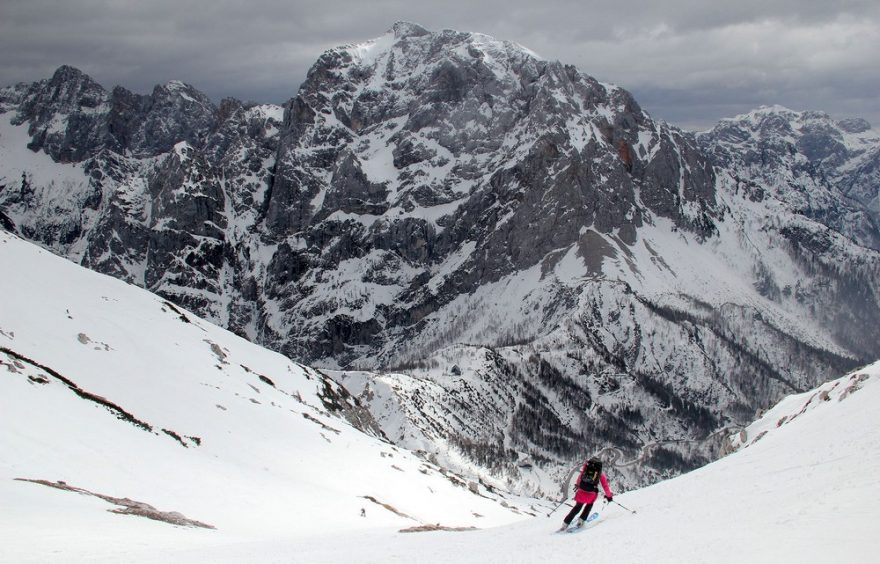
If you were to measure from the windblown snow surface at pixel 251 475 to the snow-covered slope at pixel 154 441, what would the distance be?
0.16 m

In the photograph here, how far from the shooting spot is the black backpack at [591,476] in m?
30.3

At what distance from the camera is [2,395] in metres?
39.0

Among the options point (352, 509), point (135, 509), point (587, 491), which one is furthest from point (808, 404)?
point (135, 509)

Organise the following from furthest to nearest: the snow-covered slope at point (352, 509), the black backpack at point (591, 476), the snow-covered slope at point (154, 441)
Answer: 1. the snow-covered slope at point (154, 441)
2. the black backpack at point (591, 476)
3. the snow-covered slope at point (352, 509)

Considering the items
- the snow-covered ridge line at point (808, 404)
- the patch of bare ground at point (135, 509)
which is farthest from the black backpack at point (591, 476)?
the snow-covered ridge line at point (808, 404)

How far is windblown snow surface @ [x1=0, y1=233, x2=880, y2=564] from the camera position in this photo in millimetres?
24547

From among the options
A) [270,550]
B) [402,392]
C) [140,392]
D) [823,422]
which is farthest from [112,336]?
[402,392]

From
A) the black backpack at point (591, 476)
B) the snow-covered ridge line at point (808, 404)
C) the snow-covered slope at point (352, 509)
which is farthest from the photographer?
the snow-covered ridge line at point (808, 404)

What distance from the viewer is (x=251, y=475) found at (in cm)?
4762

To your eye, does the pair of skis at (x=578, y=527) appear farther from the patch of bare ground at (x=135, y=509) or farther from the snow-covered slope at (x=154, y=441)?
the patch of bare ground at (x=135, y=509)

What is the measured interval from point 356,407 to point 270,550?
78.2 metres

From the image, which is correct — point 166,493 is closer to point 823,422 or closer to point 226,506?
point 226,506

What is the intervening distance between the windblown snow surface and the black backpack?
1.56 meters

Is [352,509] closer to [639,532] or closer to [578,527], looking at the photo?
[578,527]
